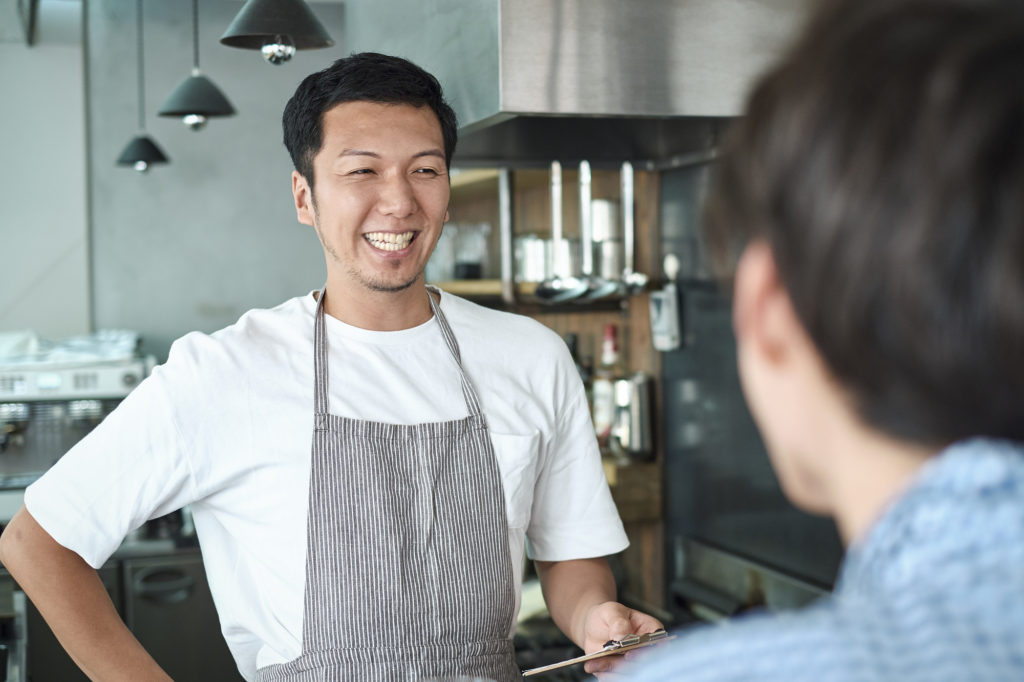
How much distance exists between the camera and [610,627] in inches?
48.2

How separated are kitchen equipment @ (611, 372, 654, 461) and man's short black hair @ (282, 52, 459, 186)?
1.45 meters

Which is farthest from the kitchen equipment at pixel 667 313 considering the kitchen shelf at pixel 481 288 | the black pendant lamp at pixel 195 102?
the black pendant lamp at pixel 195 102

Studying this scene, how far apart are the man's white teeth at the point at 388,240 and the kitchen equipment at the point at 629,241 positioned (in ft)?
4.41

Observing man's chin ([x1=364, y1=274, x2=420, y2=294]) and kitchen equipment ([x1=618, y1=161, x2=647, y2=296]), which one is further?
kitchen equipment ([x1=618, y1=161, x2=647, y2=296])

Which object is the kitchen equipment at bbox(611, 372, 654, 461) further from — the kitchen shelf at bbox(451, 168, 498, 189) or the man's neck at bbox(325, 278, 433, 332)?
the man's neck at bbox(325, 278, 433, 332)

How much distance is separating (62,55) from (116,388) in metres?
1.74

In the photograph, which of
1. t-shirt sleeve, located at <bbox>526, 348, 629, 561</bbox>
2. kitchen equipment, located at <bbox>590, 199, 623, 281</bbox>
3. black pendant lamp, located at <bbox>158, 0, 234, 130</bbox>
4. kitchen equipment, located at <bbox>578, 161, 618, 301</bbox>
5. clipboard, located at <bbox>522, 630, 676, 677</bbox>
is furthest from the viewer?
black pendant lamp, located at <bbox>158, 0, 234, 130</bbox>

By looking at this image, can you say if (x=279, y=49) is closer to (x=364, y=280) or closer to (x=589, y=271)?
(x=364, y=280)

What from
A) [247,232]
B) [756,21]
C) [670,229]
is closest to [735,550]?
[670,229]

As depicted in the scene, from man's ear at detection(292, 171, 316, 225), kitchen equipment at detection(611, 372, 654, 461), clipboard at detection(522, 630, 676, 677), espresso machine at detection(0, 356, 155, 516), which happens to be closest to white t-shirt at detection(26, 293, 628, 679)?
man's ear at detection(292, 171, 316, 225)

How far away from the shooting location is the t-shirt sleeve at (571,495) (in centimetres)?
143

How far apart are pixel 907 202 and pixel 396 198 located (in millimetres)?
957

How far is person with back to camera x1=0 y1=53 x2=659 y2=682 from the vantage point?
1.24 meters

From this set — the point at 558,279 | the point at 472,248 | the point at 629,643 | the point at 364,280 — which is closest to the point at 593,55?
the point at 364,280
